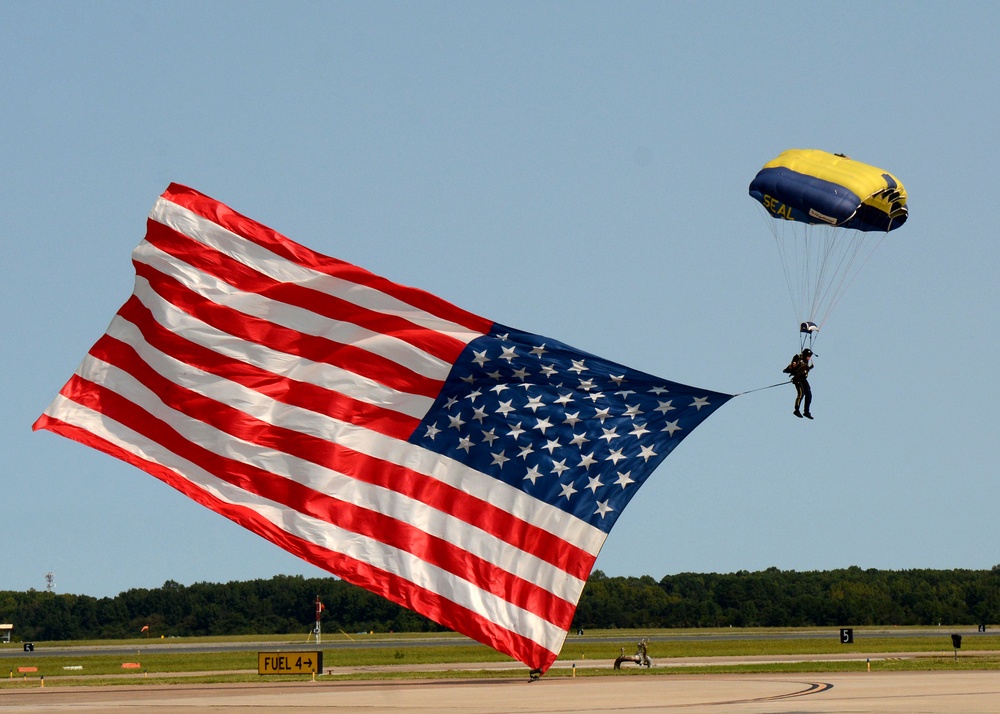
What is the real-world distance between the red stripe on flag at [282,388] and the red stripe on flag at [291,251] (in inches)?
48.7

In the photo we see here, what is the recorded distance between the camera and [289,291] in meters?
13.7

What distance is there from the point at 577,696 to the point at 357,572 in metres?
16.7

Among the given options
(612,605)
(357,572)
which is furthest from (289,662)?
(612,605)

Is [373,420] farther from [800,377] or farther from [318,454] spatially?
[800,377]

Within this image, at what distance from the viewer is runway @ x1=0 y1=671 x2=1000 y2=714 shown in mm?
23875

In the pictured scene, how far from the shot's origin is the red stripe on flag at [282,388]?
1331 centimetres

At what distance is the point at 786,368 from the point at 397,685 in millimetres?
19309

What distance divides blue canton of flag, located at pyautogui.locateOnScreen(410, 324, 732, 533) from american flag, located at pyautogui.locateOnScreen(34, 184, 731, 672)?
21mm

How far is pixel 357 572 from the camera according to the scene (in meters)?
12.6

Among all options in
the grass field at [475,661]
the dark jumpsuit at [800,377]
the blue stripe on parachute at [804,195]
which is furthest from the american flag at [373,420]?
the grass field at [475,661]

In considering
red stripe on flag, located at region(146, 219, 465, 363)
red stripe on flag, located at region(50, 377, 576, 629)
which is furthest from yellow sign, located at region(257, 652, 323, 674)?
red stripe on flag, located at region(146, 219, 465, 363)

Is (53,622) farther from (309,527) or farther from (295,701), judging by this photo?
(309,527)

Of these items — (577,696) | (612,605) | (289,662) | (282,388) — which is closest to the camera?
(282,388)

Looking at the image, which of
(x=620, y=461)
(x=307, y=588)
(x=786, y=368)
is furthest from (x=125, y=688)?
(x=307, y=588)
